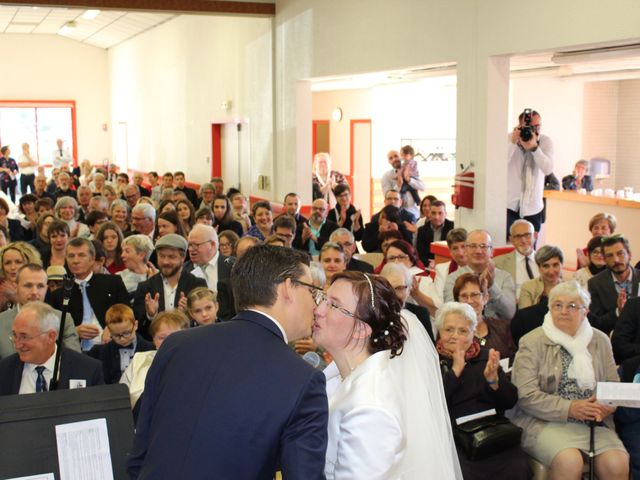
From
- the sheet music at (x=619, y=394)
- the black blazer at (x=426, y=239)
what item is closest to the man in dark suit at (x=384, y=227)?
the black blazer at (x=426, y=239)

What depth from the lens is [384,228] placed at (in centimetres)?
882

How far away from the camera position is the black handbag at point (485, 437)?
438cm

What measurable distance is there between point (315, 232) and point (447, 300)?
10.3 ft

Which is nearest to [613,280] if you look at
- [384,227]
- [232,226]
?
[384,227]

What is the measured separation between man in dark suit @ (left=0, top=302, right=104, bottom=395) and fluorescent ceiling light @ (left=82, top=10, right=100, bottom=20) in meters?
17.0

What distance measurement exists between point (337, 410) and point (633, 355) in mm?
A: 3319

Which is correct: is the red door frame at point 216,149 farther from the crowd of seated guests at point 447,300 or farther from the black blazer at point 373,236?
the black blazer at point 373,236

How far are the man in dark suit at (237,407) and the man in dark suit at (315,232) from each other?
6437mm

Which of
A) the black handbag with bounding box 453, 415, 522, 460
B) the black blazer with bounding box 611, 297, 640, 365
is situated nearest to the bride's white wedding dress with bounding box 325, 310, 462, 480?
the black handbag with bounding box 453, 415, 522, 460

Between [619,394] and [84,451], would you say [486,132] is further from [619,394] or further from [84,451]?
[84,451]

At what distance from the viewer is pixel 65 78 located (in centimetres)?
2612

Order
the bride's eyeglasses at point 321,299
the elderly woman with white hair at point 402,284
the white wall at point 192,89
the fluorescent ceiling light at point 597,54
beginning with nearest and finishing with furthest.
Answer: the bride's eyeglasses at point 321,299, the elderly woman with white hair at point 402,284, the fluorescent ceiling light at point 597,54, the white wall at point 192,89

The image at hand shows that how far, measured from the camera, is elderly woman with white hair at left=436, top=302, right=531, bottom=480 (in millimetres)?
4422

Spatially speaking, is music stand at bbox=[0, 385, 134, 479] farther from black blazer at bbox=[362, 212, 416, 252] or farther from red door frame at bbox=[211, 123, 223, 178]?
red door frame at bbox=[211, 123, 223, 178]
